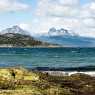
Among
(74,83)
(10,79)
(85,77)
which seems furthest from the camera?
(85,77)

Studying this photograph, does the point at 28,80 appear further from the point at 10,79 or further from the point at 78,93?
the point at 78,93

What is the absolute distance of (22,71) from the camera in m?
49.4

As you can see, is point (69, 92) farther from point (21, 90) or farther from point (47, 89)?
point (21, 90)

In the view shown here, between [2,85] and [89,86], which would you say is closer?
[2,85]

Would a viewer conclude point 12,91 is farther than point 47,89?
No

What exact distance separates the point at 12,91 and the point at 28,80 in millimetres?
10391

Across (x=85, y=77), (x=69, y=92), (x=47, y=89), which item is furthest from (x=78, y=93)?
(x=85, y=77)

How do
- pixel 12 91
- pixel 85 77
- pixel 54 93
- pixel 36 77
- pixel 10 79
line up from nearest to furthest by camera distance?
pixel 12 91 < pixel 54 93 < pixel 10 79 < pixel 36 77 < pixel 85 77

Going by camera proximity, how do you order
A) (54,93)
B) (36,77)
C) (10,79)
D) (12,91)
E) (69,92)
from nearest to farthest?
(12,91) → (54,93) → (69,92) → (10,79) → (36,77)

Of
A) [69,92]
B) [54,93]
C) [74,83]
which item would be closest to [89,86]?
[74,83]

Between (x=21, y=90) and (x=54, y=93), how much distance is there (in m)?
3.57

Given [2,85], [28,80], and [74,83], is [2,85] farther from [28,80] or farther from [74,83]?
[74,83]

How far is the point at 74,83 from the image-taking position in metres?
52.3

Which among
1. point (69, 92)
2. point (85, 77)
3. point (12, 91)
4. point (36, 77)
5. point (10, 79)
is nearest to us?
point (12, 91)
